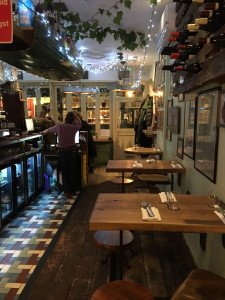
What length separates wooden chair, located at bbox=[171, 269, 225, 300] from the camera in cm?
160

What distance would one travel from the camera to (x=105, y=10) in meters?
4.50

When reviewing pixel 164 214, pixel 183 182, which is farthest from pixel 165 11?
pixel 164 214

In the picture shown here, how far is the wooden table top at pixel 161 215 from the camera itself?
192 cm

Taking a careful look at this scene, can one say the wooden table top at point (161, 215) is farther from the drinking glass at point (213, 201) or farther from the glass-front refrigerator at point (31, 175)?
the glass-front refrigerator at point (31, 175)

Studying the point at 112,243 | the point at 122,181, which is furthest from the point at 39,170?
the point at 112,243

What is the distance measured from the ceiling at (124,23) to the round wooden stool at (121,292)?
12.8ft

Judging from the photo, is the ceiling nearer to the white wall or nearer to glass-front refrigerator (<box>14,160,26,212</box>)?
the white wall

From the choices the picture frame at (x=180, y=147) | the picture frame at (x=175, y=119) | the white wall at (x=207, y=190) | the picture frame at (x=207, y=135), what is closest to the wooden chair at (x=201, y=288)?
the white wall at (x=207, y=190)

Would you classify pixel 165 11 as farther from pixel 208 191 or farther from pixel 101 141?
pixel 101 141

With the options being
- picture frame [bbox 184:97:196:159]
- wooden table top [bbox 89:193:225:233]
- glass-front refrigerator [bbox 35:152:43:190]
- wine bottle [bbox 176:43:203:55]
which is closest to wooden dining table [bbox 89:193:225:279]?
wooden table top [bbox 89:193:225:233]

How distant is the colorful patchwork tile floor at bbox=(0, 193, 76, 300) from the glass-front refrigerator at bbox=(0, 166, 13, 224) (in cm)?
18

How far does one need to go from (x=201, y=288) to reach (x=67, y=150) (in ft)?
13.9

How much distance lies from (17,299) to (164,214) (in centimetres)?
162

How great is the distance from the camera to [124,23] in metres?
5.06
